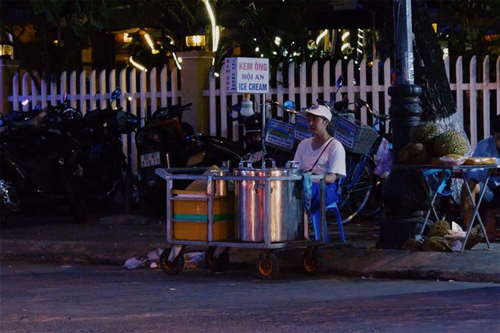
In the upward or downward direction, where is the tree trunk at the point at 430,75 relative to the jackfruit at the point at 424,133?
upward

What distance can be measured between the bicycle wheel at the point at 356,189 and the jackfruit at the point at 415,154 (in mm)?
2319

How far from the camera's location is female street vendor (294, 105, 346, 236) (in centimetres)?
1027

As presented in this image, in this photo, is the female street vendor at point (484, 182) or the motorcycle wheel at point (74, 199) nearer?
the female street vendor at point (484, 182)

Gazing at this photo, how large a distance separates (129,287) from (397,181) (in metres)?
2.94

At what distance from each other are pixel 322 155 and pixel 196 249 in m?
1.69

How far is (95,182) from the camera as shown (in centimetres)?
1495

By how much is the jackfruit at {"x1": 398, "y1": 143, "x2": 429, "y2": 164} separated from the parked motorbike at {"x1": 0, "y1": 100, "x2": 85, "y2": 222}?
496 cm

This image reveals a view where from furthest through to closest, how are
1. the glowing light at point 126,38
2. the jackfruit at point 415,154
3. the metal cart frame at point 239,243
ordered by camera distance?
the glowing light at point 126,38
the jackfruit at point 415,154
the metal cart frame at point 239,243

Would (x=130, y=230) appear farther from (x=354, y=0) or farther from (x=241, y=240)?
(x=354, y=0)

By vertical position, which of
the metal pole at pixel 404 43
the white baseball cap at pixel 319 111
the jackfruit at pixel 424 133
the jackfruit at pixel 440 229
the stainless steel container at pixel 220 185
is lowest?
the jackfruit at pixel 440 229

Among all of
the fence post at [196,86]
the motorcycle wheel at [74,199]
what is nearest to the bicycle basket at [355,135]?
the fence post at [196,86]

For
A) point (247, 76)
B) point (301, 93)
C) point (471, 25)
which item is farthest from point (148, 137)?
point (471, 25)

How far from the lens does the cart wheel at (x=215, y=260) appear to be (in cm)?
1028

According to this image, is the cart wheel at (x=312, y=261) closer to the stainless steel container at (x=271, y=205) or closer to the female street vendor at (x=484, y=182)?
the stainless steel container at (x=271, y=205)
